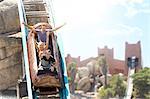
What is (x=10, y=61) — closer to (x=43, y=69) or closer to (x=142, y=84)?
(x=43, y=69)

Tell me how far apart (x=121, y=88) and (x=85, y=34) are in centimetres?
70

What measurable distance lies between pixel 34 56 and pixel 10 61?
33 centimetres

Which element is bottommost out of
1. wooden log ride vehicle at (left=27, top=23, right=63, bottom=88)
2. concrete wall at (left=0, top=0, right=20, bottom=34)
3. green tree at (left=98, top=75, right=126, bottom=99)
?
green tree at (left=98, top=75, right=126, bottom=99)

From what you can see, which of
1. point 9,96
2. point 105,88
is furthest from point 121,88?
point 9,96

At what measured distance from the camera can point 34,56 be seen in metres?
3.87

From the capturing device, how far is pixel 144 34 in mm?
4469

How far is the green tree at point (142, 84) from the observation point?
4418 mm

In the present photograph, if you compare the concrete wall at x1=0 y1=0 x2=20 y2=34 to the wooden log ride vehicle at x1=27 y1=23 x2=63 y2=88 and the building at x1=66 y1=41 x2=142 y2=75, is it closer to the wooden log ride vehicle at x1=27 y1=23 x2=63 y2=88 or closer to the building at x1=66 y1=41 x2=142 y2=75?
the wooden log ride vehicle at x1=27 y1=23 x2=63 y2=88

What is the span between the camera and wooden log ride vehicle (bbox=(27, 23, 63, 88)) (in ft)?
12.6

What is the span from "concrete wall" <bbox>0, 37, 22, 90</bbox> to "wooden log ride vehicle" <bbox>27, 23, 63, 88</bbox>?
233 millimetres

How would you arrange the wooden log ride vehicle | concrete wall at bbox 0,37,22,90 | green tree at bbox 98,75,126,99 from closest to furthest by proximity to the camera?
the wooden log ride vehicle → concrete wall at bbox 0,37,22,90 → green tree at bbox 98,75,126,99

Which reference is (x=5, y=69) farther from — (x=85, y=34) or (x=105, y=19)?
(x=105, y=19)

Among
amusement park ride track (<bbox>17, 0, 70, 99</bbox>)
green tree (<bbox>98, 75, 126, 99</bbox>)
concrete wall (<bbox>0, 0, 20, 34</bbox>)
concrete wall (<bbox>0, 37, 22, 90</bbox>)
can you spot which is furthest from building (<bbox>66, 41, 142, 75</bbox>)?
concrete wall (<bbox>0, 0, 20, 34</bbox>)

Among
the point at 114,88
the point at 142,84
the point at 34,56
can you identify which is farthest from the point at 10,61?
the point at 142,84
